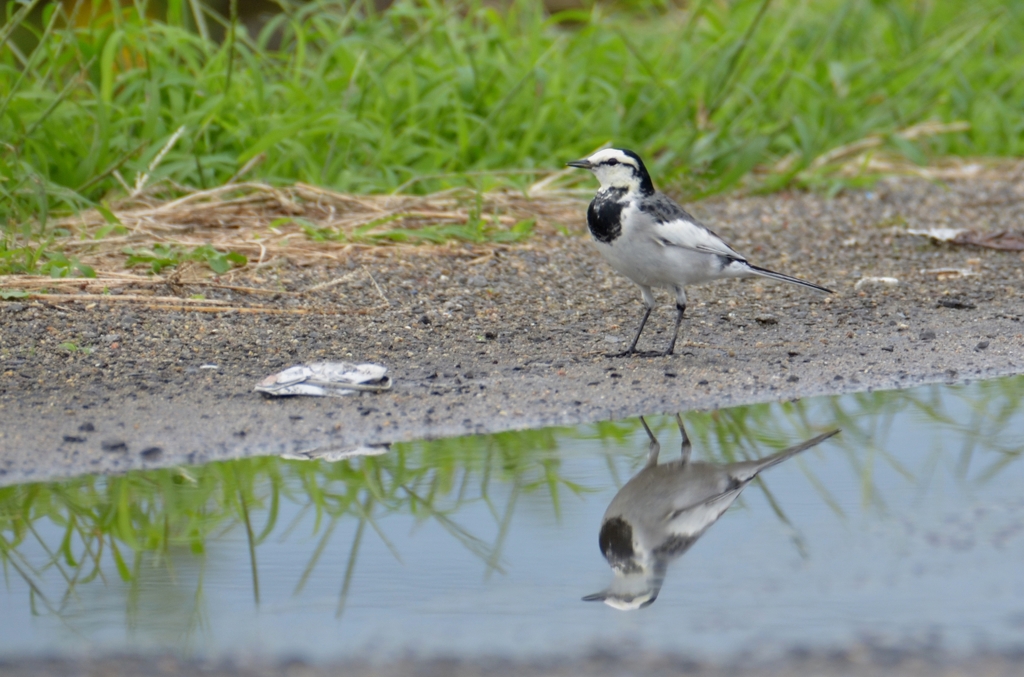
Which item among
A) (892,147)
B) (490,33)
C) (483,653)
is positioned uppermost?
(490,33)

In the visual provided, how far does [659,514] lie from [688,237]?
1.38 meters

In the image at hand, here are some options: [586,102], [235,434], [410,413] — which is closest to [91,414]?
[235,434]

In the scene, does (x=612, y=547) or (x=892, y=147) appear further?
(x=892, y=147)

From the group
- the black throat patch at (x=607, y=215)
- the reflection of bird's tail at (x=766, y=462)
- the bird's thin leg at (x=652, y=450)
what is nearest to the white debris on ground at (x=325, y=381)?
the bird's thin leg at (x=652, y=450)

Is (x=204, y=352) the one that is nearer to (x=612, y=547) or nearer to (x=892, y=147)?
(x=612, y=547)

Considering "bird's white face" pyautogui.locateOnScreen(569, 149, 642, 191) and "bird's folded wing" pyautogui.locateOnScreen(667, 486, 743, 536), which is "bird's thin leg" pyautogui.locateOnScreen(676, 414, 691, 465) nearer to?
"bird's folded wing" pyautogui.locateOnScreen(667, 486, 743, 536)

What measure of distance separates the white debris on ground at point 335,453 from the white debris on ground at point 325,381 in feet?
1.15

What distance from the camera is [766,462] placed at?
2.86 meters

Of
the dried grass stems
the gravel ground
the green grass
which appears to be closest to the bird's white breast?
the gravel ground

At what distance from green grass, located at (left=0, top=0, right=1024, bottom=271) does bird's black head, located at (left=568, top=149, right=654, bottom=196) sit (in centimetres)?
132

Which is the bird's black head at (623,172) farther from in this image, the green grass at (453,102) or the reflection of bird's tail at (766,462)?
the green grass at (453,102)

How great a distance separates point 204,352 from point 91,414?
2.02 ft

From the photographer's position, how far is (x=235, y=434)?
296cm

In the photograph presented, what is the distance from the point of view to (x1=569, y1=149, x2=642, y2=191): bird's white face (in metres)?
→ 3.94
